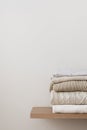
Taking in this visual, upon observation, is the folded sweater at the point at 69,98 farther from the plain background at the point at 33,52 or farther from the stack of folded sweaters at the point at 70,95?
the plain background at the point at 33,52

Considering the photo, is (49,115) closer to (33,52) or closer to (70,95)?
(70,95)

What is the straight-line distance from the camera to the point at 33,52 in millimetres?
1146

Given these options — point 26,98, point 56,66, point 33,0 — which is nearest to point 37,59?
point 56,66

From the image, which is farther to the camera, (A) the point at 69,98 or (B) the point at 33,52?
(B) the point at 33,52

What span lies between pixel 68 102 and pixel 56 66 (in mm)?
247

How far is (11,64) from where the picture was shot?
3.78ft

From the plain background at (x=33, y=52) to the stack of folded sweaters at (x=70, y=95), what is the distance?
16cm

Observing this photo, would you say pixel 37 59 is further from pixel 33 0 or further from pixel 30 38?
pixel 33 0

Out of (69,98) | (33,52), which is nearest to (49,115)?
(69,98)

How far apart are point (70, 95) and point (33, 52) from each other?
33cm

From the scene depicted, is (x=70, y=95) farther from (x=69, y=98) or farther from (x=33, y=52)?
(x=33, y=52)

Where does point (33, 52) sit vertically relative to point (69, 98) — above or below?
above

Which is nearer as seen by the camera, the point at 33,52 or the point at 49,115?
the point at 49,115

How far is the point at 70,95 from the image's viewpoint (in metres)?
0.97
